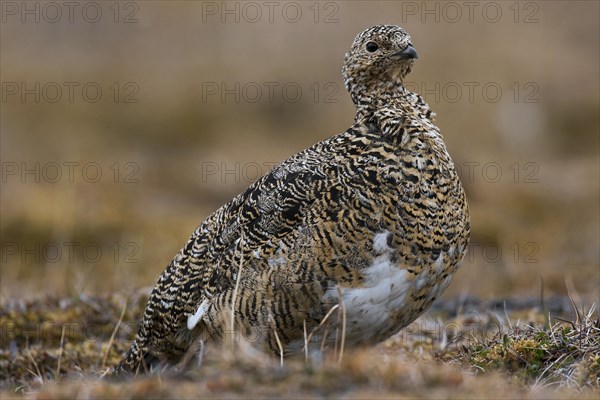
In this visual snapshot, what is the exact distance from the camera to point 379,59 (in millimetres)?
6457

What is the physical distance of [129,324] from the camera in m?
8.37

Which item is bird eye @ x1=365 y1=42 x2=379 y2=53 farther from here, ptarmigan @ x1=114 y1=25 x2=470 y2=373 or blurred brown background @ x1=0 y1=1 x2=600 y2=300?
blurred brown background @ x1=0 y1=1 x2=600 y2=300

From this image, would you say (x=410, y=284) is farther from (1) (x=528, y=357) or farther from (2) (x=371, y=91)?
(2) (x=371, y=91)

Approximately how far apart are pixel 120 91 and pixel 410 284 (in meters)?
23.8

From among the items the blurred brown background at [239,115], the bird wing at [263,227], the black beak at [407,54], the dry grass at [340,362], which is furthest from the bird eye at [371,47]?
the blurred brown background at [239,115]

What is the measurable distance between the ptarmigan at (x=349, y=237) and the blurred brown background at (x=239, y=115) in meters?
5.45

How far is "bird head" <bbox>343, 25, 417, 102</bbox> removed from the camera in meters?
6.45

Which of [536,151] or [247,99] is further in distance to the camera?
[247,99]

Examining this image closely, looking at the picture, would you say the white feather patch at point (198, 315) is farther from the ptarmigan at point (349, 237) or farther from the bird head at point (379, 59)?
the bird head at point (379, 59)

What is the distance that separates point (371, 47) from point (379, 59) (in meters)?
0.13

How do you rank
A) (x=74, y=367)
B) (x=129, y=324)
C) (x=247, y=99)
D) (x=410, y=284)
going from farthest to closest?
1. (x=247, y=99)
2. (x=129, y=324)
3. (x=74, y=367)
4. (x=410, y=284)

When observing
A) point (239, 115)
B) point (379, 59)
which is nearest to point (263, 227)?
point (379, 59)

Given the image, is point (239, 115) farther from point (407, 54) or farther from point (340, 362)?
point (340, 362)

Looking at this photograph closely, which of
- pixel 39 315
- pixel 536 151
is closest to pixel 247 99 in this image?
pixel 536 151
